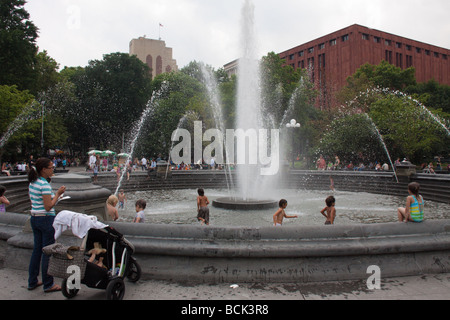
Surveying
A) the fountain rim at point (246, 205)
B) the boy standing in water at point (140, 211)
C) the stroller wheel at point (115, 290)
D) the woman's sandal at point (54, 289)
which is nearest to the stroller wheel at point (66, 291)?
the woman's sandal at point (54, 289)

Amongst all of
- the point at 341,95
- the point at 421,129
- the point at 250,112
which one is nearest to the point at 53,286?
the point at 250,112

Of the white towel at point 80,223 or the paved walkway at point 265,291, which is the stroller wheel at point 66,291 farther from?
the white towel at point 80,223

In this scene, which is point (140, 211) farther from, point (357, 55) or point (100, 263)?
point (357, 55)

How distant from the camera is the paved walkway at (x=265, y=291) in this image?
424cm

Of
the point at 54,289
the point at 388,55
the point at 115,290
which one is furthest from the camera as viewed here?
the point at 388,55

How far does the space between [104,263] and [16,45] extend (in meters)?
36.5

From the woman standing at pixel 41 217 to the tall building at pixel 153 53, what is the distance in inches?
4411

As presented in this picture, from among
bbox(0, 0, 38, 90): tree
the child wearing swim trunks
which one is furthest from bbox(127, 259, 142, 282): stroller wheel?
bbox(0, 0, 38, 90): tree

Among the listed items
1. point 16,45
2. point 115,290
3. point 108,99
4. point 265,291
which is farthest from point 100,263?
point 108,99

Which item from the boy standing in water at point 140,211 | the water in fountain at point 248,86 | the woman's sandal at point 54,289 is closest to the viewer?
the woman's sandal at point 54,289

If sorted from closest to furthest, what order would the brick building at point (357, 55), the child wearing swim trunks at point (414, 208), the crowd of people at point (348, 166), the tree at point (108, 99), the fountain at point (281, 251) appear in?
the fountain at point (281, 251) → the child wearing swim trunks at point (414, 208) → the crowd of people at point (348, 166) → the tree at point (108, 99) → the brick building at point (357, 55)

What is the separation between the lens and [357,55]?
64.6 metres

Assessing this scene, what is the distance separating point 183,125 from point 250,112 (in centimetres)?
2659

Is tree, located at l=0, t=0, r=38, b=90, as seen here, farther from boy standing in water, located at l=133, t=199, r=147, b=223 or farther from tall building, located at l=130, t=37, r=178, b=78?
tall building, located at l=130, t=37, r=178, b=78
